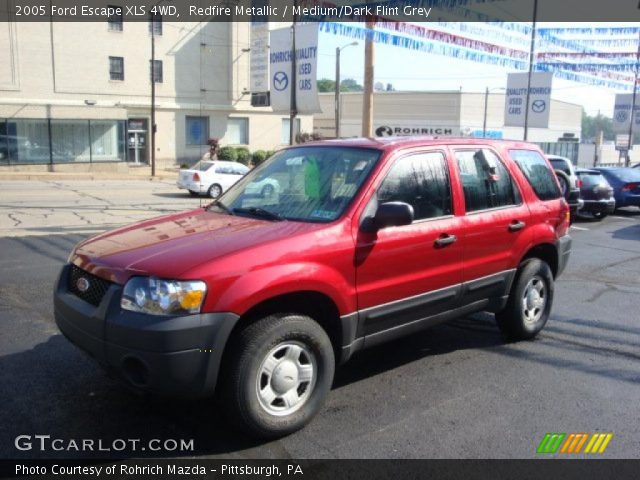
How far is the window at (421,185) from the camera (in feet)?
14.8

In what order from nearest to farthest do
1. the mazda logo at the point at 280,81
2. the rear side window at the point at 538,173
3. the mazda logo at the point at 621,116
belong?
the rear side window at the point at 538,173, the mazda logo at the point at 280,81, the mazda logo at the point at 621,116

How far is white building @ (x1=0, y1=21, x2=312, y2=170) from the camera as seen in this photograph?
34812mm

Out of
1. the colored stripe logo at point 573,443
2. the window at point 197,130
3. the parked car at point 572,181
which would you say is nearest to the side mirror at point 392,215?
the colored stripe logo at point 573,443

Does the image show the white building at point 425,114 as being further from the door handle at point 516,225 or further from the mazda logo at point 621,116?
the door handle at point 516,225

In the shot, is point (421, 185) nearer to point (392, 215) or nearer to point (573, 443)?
point (392, 215)

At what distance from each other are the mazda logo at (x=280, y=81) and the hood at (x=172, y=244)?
16987mm

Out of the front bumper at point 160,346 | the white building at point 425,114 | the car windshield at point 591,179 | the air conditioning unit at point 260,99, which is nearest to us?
the front bumper at point 160,346

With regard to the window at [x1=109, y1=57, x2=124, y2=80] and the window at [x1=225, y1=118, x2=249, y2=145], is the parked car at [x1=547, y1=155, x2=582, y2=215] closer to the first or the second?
the window at [x1=109, y1=57, x2=124, y2=80]

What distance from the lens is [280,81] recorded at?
826 inches

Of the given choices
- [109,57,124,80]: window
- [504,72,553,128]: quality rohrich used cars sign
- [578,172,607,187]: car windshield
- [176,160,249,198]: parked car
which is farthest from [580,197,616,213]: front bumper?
[109,57,124,80]: window

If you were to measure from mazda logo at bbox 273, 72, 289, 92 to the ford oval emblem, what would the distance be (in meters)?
17.6

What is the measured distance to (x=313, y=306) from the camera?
13.3 ft

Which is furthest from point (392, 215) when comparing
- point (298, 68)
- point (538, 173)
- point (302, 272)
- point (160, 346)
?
point (298, 68)

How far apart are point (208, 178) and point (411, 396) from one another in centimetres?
1991
